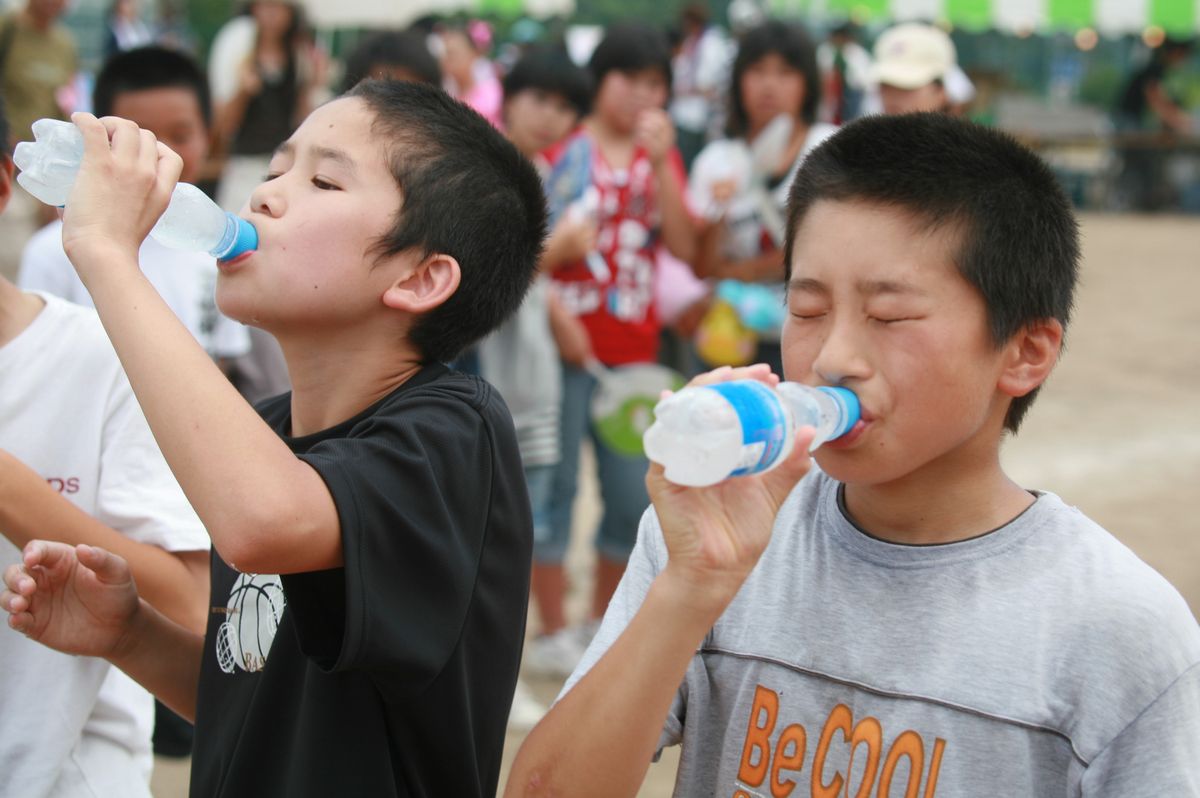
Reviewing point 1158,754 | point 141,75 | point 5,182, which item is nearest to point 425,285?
point 5,182

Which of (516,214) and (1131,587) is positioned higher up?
(516,214)

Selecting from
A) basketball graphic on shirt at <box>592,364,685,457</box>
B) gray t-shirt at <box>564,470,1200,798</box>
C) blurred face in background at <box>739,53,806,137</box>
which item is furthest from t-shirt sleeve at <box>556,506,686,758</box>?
blurred face in background at <box>739,53,806,137</box>

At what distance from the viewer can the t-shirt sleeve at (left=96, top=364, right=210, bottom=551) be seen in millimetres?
2129

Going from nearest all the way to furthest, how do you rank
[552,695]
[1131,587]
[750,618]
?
[1131,587] → [750,618] → [552,695]

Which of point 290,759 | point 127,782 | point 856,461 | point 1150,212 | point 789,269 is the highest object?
point 789,269

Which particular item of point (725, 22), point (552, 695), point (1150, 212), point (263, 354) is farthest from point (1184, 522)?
point (1150, 212)

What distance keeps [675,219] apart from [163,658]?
10.6ft

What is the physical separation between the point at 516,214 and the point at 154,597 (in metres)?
0.84

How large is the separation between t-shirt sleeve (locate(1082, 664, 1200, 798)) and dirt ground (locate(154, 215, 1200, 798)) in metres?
1.75

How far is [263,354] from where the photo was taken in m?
3.46

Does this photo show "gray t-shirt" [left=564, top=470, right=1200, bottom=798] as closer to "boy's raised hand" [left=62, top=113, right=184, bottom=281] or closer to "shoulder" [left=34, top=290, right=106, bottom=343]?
"boy's raised hand" [left=62, top=113, right=184, bottom=281]

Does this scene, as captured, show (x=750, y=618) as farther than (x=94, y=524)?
No

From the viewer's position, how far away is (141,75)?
3.60 meters

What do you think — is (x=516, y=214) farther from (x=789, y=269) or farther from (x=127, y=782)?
(x=127, y=782)
